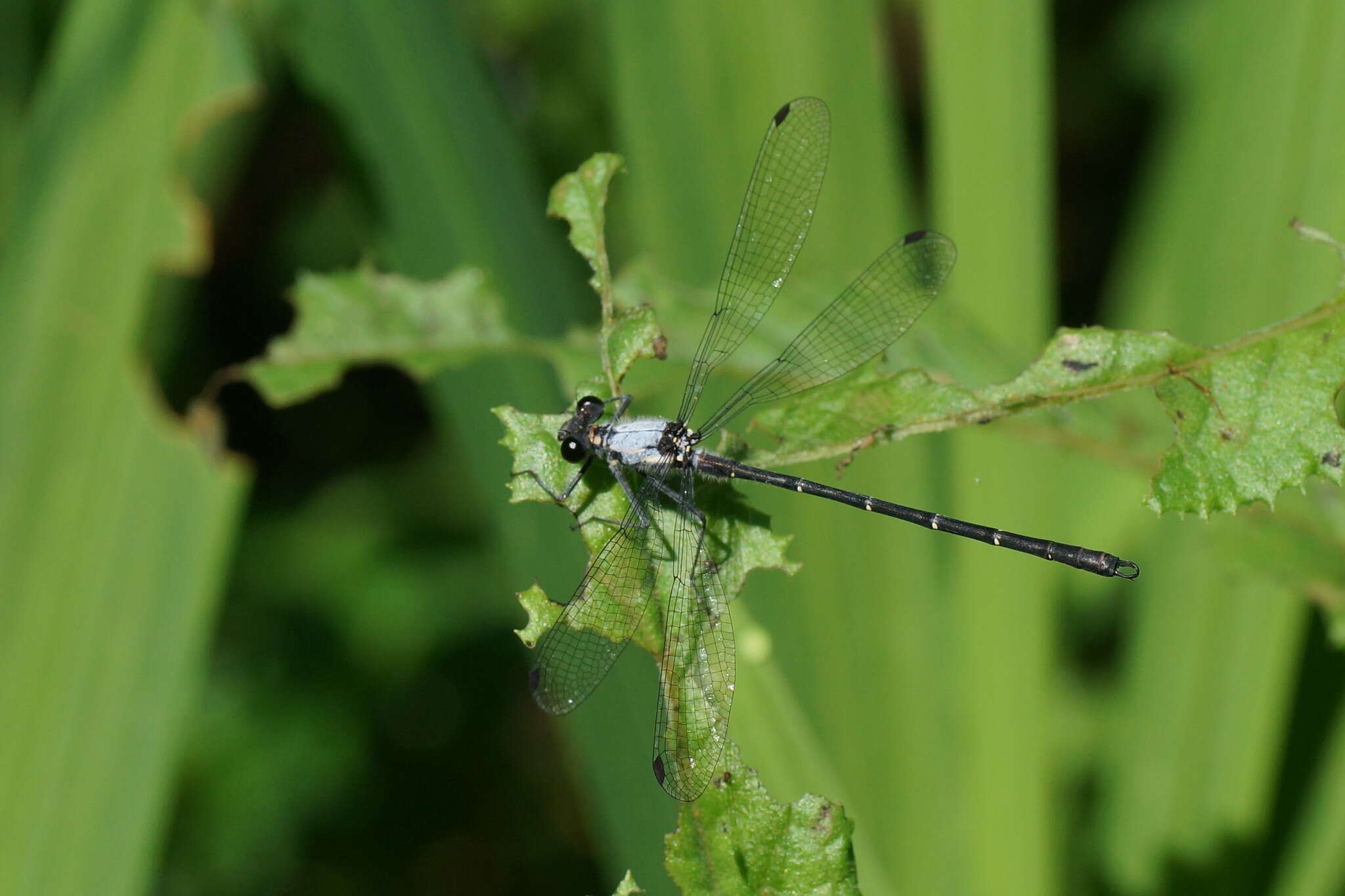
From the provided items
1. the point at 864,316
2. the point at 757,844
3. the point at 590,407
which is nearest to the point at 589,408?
the point at 590,407

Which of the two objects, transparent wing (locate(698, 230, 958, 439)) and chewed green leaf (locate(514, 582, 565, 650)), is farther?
transparent wing (locate(698, 230, 958, 439))

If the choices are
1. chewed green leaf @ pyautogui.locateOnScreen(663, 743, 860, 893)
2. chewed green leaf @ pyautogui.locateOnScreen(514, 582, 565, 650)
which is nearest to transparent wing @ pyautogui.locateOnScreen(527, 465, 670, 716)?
chewed green leaf @ pyautogui.locateOnScreen(514, 582, 565, 650)

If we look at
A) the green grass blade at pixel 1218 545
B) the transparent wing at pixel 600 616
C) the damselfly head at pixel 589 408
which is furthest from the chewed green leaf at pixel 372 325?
the green grass blade at pixel 1218 545

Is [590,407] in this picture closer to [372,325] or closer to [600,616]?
[600,616]

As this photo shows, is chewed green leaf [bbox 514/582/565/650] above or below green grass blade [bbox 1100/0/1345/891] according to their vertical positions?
below

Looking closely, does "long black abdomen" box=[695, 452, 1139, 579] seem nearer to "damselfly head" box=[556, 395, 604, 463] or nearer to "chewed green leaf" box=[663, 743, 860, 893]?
"damselfly head" box=[556, 395, 604, 463]

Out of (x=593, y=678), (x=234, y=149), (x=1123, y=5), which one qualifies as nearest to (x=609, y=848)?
(x=593, y=678)

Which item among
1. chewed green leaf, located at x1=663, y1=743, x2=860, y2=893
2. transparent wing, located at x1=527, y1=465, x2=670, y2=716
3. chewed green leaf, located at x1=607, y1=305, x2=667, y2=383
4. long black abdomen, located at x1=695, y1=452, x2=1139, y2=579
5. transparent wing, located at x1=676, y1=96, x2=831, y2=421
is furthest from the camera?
transparent wing, located at x1=676, y1=96, x2=831, y2=421
